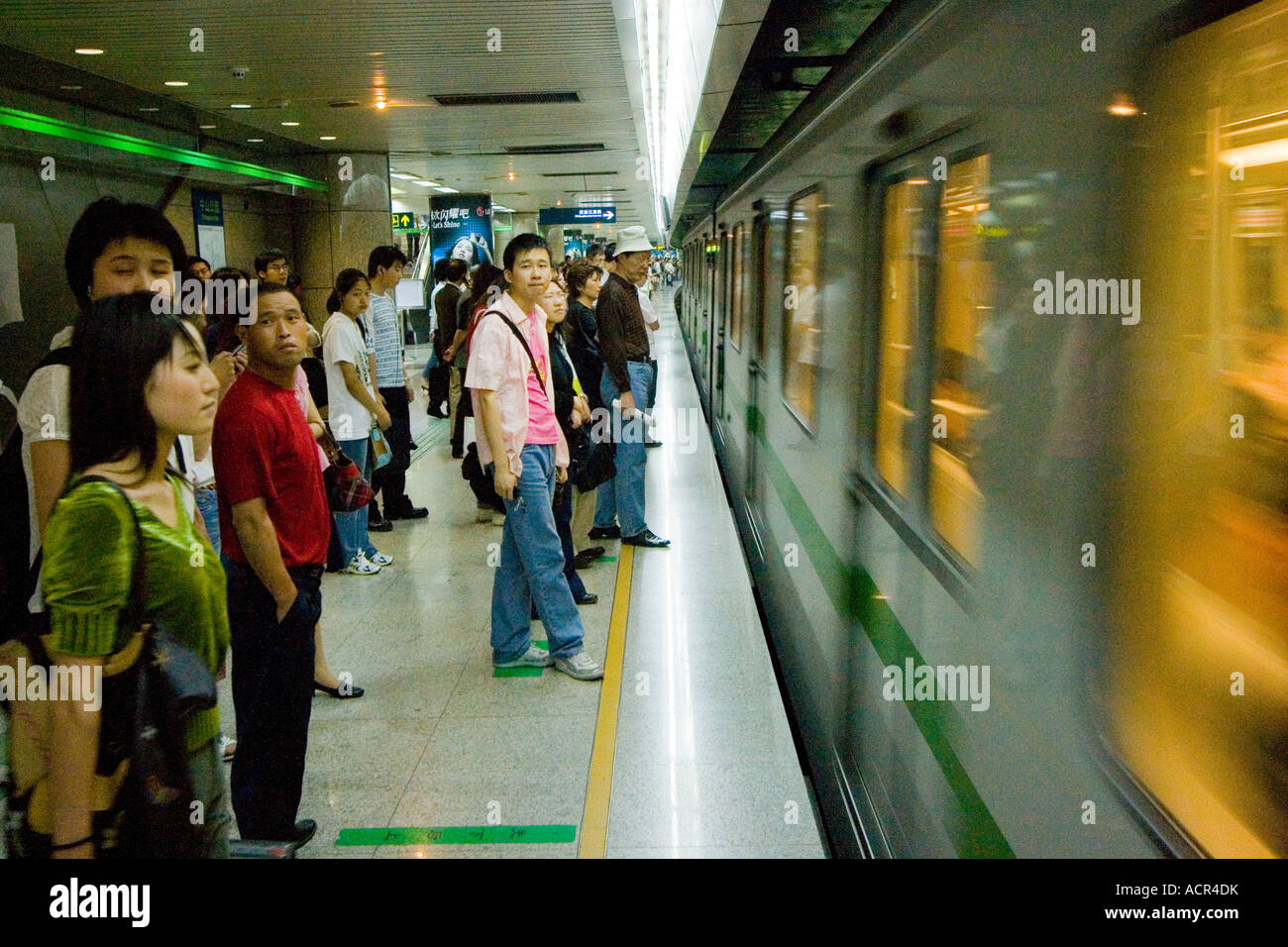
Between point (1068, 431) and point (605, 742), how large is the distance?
2.84m

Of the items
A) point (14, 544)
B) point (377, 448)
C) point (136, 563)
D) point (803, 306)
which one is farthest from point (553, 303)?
point (136, 563)

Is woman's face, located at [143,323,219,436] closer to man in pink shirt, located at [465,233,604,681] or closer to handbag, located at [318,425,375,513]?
handbag, located at [318,425,375,513]

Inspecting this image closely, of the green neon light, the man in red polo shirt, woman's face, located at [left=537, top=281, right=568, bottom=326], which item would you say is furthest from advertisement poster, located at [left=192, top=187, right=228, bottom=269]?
the man in red polo shirt

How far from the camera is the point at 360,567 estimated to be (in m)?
6.68

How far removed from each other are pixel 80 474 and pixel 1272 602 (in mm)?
1770

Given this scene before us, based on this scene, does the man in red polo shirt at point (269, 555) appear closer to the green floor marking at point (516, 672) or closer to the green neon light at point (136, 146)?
the green floor marking at point (516, 672)

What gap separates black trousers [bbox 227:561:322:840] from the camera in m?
3.21

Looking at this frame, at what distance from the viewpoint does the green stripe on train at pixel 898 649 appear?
7.41 feet

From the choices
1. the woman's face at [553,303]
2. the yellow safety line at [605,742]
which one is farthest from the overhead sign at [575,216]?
the woman's face at [553,303]

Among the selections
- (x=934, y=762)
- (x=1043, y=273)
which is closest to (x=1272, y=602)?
(x=1043, y=273)

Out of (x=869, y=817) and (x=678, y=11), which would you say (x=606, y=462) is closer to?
(x=678, y=11)

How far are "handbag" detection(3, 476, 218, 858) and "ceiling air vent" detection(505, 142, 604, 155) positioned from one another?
1280 cm

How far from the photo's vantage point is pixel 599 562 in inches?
274

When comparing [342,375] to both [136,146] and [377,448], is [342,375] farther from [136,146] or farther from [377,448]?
[136,146]
